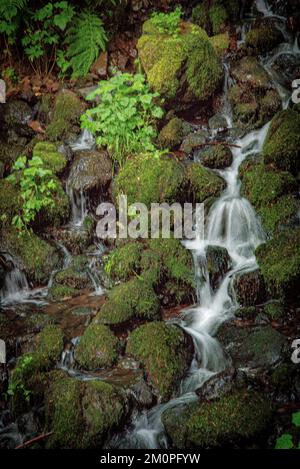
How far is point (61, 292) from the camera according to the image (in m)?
6.19

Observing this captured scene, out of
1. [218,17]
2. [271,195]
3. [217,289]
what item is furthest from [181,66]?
[217,289]

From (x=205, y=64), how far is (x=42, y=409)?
6469mm

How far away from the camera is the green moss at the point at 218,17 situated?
30.4 feet

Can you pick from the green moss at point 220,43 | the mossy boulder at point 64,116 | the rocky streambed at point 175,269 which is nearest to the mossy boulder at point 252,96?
the rocky streambed at point 175,269

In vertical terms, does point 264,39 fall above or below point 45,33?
below

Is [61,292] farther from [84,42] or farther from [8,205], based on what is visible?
[84,42]

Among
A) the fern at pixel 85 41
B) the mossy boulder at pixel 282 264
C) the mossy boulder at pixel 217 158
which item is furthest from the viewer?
the fern at pixel 85 41

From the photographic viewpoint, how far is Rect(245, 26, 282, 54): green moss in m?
8.68

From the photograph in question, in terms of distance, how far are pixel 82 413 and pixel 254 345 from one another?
2100mm

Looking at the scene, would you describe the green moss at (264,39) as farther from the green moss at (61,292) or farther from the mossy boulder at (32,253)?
the green moss at (61,292)

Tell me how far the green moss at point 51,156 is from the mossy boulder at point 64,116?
50 centimetres

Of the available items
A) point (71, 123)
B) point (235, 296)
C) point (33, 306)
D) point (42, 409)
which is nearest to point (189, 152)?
point (71, 123)

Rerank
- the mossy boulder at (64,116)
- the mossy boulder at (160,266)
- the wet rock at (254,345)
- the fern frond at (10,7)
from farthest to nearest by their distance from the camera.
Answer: the mossy boulder at (64,116), the fern frond at (10,7), the mossy boulder at (160,266), the wet rock at (254,345)
